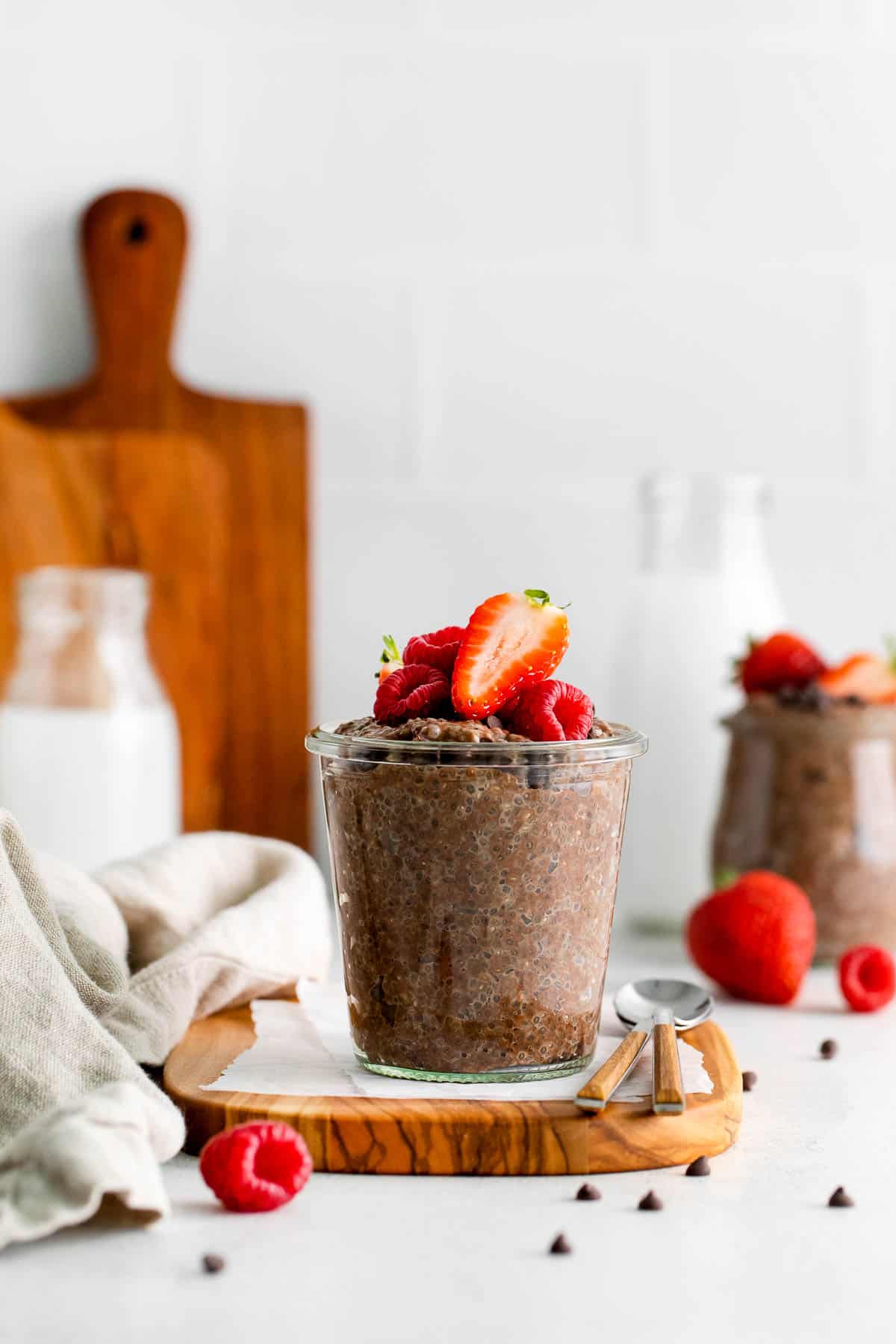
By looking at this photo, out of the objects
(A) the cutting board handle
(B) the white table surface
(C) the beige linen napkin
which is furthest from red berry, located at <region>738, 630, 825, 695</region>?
(A) the cutting board handle

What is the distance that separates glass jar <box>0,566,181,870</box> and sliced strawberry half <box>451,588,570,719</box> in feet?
2.30

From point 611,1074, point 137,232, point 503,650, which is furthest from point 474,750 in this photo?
point 137,232

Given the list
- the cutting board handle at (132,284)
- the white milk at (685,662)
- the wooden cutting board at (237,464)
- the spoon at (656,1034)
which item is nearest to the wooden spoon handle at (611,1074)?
the spoon at (656,1034)

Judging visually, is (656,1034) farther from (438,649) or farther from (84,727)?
(84,727)

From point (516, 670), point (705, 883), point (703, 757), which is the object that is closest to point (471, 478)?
point (703, 757)

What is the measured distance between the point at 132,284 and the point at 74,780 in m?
0.55

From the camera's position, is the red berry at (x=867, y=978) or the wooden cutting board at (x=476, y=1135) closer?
the wooden cutting board at (x=476, y=1135)

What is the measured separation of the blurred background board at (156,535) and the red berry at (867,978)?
0.75 meters

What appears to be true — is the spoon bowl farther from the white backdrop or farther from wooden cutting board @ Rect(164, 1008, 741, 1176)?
the white backdrop

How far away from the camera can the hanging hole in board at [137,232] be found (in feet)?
5.37

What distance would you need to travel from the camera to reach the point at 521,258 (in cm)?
172

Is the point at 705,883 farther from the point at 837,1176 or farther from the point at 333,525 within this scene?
the point at 837,1176

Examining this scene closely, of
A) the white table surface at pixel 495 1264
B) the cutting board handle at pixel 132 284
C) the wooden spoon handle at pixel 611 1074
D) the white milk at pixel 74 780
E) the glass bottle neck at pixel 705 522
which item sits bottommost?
the white table surface at pixel 495 1264

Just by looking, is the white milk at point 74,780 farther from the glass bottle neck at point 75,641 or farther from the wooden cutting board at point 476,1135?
the wooden cutting board at point 476,1135
